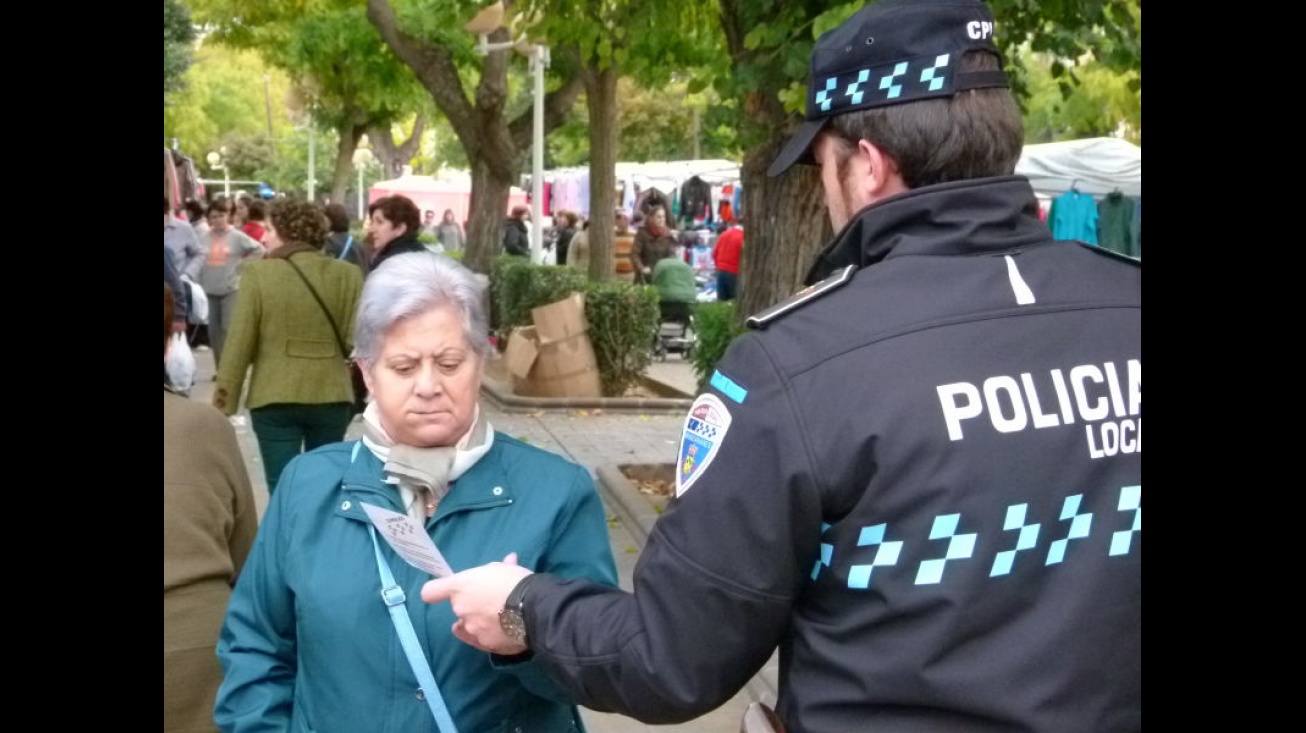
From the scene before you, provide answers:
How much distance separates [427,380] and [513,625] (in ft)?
Result: 2.51

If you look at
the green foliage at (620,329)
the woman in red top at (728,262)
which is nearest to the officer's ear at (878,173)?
the green foliage at (620,329)

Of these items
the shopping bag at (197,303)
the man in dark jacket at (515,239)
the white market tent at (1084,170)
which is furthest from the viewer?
the man in dark jacket at (515,239)

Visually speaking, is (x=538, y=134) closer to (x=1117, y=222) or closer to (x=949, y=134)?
(x=1117, y=222)

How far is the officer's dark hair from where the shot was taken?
2164mm

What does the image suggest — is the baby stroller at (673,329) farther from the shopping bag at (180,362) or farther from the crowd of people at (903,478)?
the crowd of people at (903,478)

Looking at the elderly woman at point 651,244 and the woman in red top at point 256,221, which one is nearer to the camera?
the woman in red top at point 256,221

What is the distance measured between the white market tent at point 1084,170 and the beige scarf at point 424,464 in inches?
624

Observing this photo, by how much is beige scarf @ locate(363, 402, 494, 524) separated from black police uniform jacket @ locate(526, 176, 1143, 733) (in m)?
0.83

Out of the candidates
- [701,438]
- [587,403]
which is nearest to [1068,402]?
[701,438]

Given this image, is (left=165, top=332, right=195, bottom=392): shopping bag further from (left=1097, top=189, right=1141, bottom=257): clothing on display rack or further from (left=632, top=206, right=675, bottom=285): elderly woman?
(left=632, top=206, right=675, bottom=285): elderly woman

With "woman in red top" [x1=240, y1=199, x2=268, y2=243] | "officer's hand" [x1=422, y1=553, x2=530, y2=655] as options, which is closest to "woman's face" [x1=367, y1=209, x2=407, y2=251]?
"officer's hand" [x1=422, y1=553, x2=530, y2=655]

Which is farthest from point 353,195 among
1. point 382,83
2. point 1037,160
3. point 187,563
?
point 187,563

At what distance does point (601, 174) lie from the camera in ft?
59.3

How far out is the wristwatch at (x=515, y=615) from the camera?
7.75 ft
